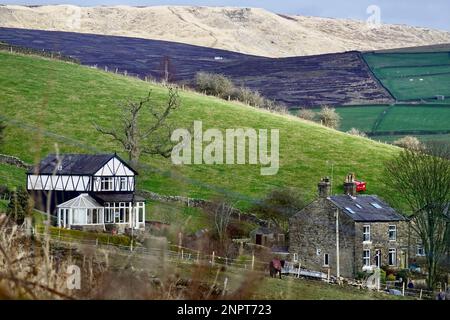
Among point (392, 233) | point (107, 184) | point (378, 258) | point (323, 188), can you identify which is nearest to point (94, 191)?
point (107, 184)

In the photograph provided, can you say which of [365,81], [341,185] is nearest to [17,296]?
[341,185]

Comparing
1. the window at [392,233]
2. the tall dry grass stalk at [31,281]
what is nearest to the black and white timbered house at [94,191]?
the window at [392,233]

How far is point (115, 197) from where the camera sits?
62812 mm

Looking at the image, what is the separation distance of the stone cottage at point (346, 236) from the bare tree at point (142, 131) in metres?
16.5

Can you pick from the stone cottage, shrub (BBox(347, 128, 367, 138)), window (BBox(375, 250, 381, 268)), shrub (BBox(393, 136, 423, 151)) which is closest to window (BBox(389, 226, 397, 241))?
the stone cottage

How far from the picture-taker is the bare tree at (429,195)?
51031 mm

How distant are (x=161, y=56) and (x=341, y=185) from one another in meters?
104

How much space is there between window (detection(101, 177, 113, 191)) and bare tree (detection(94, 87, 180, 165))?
16.1ft

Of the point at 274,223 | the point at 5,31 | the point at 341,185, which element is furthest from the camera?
the point at 5,31

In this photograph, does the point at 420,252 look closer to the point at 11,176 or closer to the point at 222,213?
the point at 222,213

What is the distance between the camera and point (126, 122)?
78438 millimetres

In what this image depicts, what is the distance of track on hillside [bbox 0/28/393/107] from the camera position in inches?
5212

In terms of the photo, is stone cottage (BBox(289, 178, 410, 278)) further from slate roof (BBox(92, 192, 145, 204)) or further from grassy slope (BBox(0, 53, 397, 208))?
grassy slope (BBox(0, 53, 397, 208))
